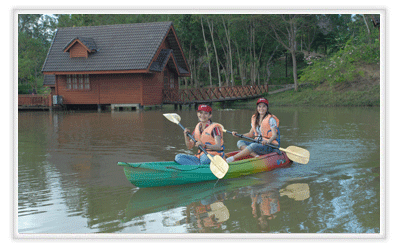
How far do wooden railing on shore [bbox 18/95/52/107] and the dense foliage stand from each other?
6.69 meters

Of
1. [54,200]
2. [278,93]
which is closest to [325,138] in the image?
[54,200]

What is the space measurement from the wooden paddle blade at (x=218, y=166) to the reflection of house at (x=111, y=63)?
680 inches

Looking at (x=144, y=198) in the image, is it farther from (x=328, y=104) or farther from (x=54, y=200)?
(x=328, y=104)

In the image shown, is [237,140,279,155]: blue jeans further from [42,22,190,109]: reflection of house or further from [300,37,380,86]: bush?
[300,37,380,86]: bush

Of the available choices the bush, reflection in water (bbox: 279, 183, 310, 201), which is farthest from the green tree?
reflection in water (bbox: 279, 183, 310, 201)

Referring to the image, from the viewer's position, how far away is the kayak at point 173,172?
5617 mm

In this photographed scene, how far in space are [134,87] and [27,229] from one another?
2039 cm

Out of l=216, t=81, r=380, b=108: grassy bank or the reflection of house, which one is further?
l=216, t=81, r=380, b=108: grassy bank

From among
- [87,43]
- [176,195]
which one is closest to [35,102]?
[87,43]

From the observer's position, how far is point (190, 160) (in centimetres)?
636

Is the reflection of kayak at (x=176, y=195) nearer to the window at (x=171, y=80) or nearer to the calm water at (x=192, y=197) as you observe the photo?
the calm water at (x=192, y=197)

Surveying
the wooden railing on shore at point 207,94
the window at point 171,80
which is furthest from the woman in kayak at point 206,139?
the window at point 171,80

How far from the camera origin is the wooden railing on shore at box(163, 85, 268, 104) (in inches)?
1038

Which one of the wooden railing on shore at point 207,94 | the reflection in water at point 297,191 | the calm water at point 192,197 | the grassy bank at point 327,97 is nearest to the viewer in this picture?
the calm water at point 192,197
